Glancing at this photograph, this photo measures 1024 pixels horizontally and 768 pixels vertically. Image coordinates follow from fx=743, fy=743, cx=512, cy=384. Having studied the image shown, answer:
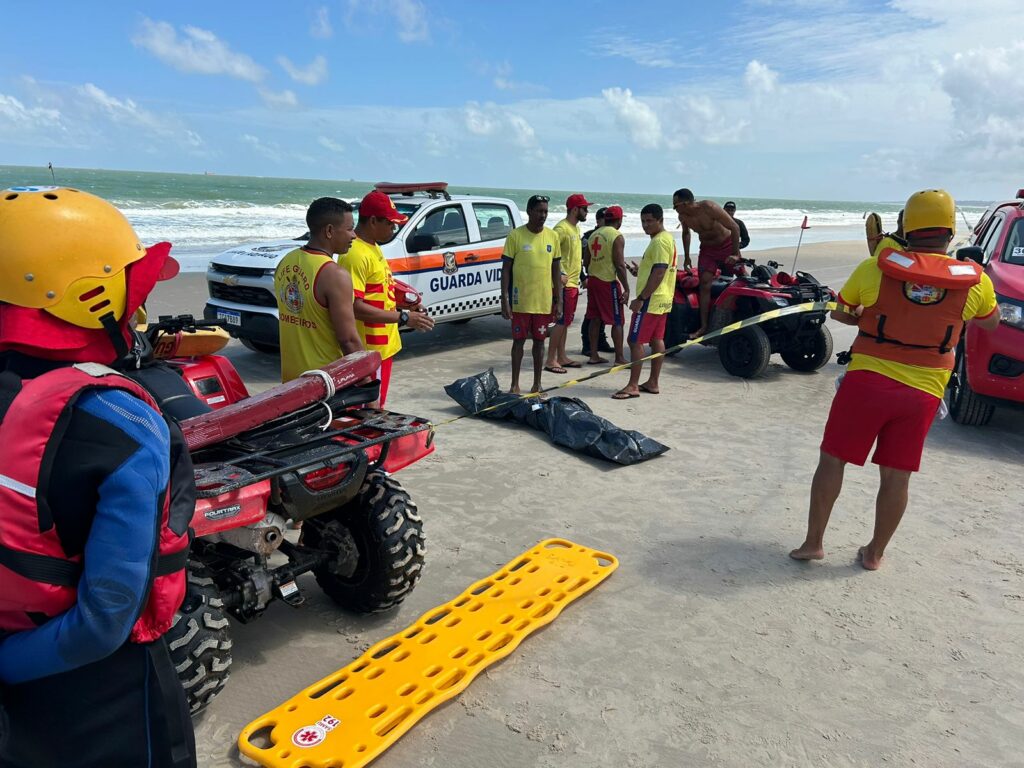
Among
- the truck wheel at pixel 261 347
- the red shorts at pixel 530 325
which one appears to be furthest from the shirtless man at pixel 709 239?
the truck wheel at pixel 261 347

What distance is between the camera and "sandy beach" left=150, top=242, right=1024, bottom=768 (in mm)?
2730

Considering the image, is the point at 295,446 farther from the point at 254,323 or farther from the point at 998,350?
the point at 998,350

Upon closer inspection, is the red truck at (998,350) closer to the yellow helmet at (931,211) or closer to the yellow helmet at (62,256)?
the yellow helmet at (931,211)

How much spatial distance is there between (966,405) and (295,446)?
621 cm

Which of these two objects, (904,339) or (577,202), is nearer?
(904,339)

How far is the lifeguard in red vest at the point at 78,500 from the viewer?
1.28 m

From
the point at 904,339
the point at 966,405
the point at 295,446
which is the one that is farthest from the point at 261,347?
the point at 966,405

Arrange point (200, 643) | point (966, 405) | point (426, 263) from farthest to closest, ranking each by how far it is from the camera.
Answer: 1. point (426, 263)
2. point (966, 405)
3. point (200, 643)

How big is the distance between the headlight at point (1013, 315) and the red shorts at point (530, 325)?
386 cm

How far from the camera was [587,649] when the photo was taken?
326 centimetres

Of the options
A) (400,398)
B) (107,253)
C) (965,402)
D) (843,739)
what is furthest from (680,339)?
(107,253)

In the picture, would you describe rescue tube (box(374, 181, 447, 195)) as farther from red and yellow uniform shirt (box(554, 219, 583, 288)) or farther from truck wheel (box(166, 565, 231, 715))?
truck wheel (box(166, 565, 231, 715))

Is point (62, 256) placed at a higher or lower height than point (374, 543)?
higher

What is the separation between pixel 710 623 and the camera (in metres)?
3.50
